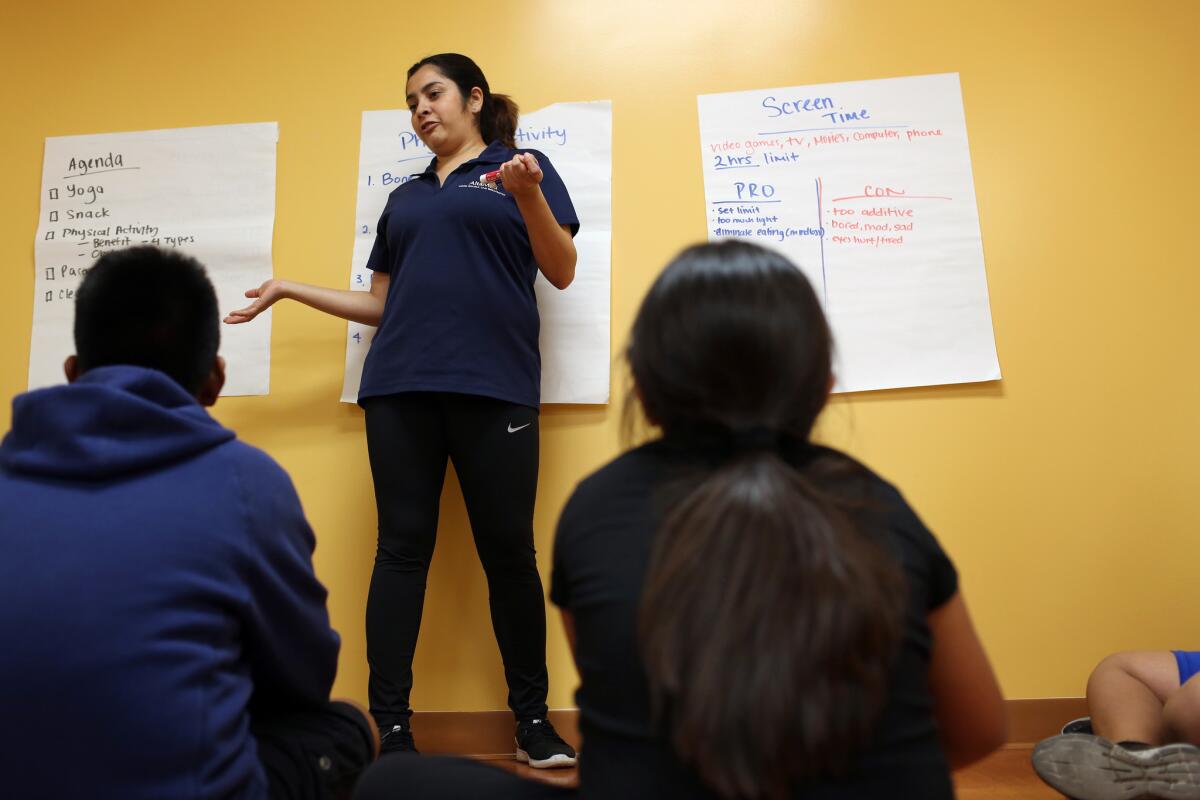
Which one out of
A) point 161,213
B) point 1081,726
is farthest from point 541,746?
point 161,213

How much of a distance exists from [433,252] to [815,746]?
146 cm

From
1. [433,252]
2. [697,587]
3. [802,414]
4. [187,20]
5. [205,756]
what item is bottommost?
[205,756]

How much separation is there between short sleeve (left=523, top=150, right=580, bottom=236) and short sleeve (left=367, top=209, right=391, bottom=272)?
38 cm

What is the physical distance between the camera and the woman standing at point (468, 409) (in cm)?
180

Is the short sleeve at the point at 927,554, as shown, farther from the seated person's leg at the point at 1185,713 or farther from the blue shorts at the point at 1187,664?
the blue shorts at the point at 1187,664

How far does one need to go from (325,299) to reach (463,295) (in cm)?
36

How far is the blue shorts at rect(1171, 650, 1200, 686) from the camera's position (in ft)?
4.93

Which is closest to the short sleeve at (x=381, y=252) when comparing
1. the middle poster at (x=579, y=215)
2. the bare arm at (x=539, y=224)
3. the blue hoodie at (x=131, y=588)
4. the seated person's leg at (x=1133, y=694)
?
the middle poster at (x=579, y=215)

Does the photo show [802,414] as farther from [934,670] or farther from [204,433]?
[204,433]

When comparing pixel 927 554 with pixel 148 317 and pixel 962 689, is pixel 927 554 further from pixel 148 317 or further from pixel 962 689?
pixel 148 317

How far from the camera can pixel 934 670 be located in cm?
77

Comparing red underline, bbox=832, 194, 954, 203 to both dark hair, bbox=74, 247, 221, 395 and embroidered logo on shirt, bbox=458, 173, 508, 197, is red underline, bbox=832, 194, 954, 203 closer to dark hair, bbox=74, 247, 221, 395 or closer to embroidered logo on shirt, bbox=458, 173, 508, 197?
embroidered logo on shirt, bbox=458, 173, 508, 197

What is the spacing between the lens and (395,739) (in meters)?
1.73

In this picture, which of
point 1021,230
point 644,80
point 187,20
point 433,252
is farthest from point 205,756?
point 187,20
